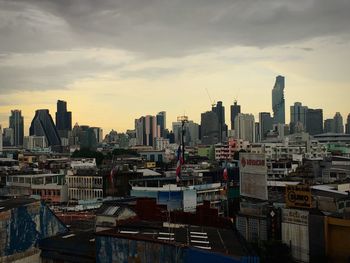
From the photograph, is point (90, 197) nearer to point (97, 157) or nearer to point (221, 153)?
point (97, 157)

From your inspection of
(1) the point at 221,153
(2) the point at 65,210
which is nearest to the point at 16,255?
(2) the point at 65,210

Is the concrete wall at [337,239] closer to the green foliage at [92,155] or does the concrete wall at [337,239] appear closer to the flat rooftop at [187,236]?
the flat rooftop at [187,236]

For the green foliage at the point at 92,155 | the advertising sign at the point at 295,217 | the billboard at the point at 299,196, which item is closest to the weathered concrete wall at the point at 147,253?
the advertising sign at the point at 295,217

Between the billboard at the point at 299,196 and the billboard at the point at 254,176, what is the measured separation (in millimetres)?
5933

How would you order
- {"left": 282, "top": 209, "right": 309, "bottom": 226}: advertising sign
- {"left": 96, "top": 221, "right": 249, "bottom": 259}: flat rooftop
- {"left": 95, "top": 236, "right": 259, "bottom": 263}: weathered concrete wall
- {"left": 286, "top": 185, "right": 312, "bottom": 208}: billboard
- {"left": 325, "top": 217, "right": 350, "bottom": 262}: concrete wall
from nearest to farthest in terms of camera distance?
{"left": 95, "top": 236, "right": 259, "bottom": 263}: weathered concrete wall → {"left": 96, "top": 221, "right": 249, "bottom": 259}: flat rooftop → {"left": 325, "top": 217, "right": 350, "bottom": 262}: concrete wall → {"left": 282, "top": 209, "right": 309, "bottom": 226}: advertising sign → {"left": 286, "top": 185, "right": 312, "bottom": 208}: billboard

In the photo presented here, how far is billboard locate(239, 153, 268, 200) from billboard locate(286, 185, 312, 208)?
593cm

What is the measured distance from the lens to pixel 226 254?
65.3 feet

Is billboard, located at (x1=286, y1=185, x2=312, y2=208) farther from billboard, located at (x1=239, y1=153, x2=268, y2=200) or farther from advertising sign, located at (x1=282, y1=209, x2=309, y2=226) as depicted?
billboard, located at (x1=239, y1=153, x2=268, y2=200)

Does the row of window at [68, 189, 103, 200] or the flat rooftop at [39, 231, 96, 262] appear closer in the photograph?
the flat rooftop at [39, 231, 96, 262]

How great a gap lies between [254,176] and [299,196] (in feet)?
27.6

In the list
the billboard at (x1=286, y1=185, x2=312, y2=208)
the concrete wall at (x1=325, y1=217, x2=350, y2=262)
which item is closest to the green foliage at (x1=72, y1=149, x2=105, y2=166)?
the billboard at (x1=286, y1=185, x2=312, y2=208)

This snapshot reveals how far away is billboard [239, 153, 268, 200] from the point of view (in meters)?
37.9

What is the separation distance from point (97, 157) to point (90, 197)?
226 feet

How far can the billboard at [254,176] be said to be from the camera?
3791cm
